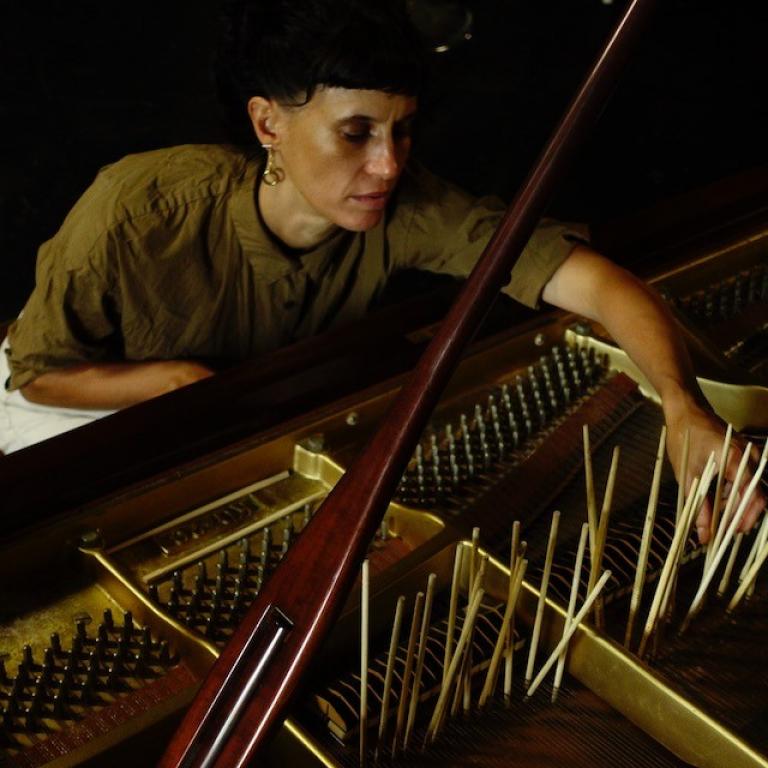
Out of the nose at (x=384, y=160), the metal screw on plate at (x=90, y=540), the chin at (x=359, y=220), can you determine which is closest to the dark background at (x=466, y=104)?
the chin at (x=359, y=220)

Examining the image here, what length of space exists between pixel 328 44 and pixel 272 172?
0.42 metres

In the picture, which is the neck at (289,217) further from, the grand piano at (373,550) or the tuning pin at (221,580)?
the tuning pin at (221,580)

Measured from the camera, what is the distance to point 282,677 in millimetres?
1021

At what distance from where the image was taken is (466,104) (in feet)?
18.3

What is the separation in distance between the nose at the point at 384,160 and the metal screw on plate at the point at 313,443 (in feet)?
2.39

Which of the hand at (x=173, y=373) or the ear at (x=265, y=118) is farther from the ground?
the ear at (x=265, y=118)

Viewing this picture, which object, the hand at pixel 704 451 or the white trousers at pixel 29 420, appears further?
the white trousers at pixel 29 420

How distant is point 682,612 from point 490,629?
346 millimetres

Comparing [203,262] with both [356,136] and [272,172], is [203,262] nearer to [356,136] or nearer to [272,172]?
[272,172]

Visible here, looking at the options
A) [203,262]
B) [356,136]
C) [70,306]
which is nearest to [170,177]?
[203,262]

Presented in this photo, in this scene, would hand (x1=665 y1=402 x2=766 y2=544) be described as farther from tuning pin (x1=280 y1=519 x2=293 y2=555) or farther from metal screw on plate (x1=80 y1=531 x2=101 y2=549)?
metal screw on plate (x1=80 y1=531 x2=101 y2=549)

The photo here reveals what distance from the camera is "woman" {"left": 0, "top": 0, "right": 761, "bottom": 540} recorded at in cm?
229

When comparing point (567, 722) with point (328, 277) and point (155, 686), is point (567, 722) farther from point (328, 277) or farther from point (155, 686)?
point (328, 277)

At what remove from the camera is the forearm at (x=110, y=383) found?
2.50 m
